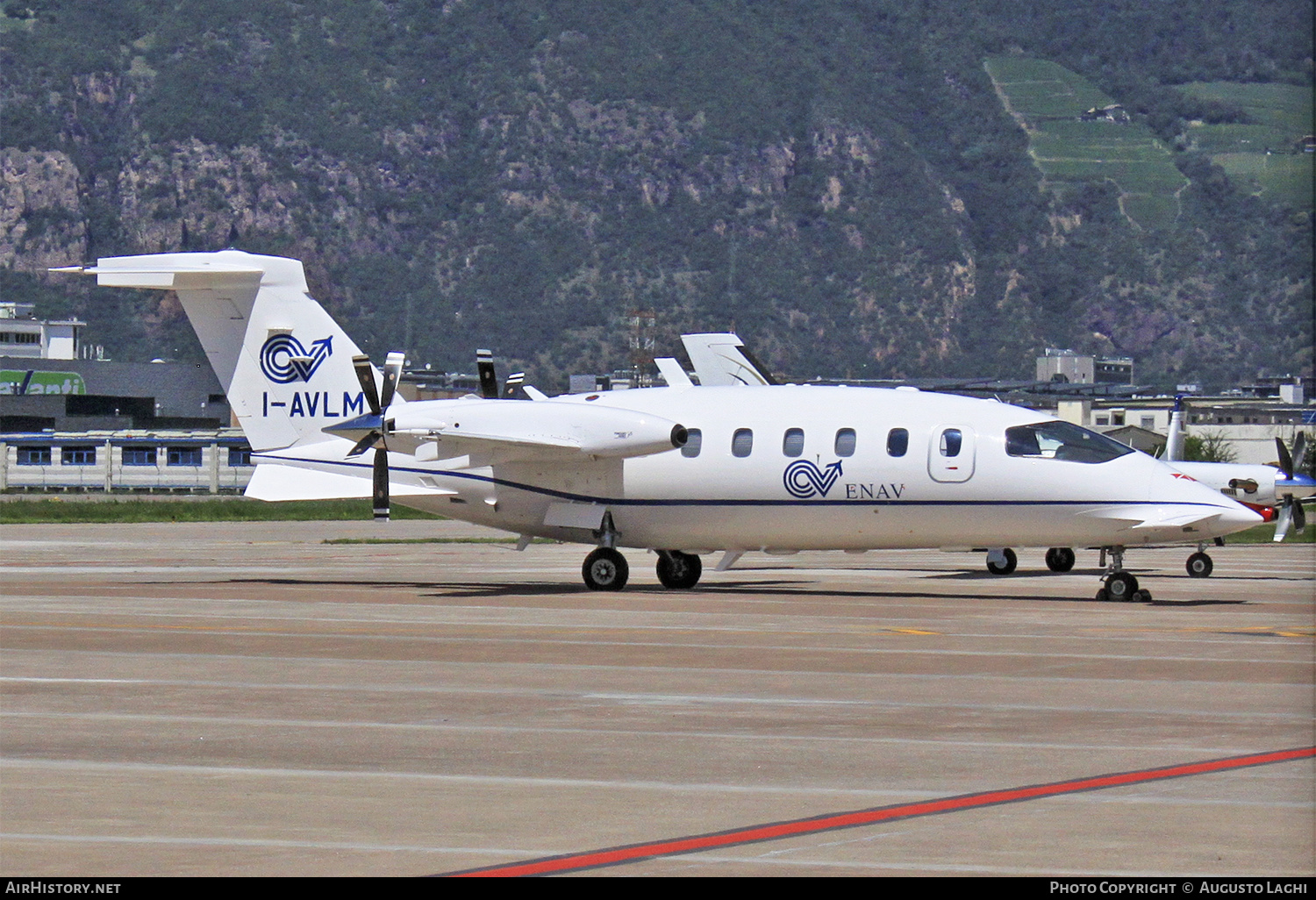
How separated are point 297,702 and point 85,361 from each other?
143516 mm

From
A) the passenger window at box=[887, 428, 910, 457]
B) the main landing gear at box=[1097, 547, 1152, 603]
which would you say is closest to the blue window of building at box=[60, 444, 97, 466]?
the passenger window at box=[887, 428, 910, 457]

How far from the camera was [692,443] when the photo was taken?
31.0 meters

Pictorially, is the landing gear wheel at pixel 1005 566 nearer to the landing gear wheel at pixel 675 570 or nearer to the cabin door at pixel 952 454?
the landing gear wheel at pixel 675 570

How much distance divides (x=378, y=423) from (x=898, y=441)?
8243 millimetres

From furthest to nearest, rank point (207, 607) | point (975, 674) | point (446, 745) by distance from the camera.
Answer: point (207, 607) → point (975, 674) → point (446, 745)

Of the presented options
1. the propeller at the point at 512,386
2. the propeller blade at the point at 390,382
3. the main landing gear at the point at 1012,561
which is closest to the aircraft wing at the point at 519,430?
the propeller blade at the point at 390,382

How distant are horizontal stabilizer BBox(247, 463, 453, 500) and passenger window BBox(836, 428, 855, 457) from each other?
671cm

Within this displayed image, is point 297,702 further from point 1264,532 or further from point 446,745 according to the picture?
point 1264,532

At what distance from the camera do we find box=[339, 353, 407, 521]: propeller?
29734 millimetres

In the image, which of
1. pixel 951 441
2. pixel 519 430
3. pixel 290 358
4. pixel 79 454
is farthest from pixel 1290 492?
pixel 79 454

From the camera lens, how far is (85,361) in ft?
504

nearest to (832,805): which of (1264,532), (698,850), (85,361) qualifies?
(698,850)

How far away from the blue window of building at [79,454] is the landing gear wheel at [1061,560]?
8130 cm

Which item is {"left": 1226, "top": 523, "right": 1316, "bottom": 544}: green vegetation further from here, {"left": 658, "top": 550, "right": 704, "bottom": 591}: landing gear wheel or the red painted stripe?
the red painted stripe
